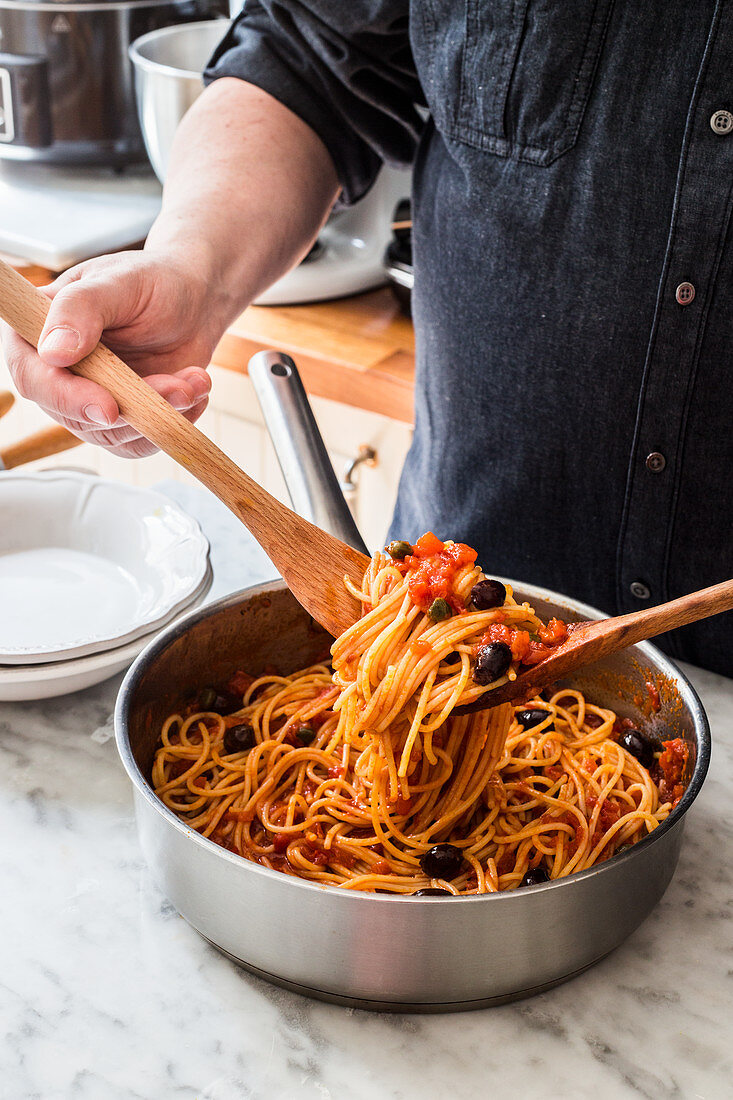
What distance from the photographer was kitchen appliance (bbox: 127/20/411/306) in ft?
8.27

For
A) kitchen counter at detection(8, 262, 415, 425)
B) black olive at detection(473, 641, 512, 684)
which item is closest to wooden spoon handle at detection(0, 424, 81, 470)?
kitchen counter at detection(8, 262, 415, 425)

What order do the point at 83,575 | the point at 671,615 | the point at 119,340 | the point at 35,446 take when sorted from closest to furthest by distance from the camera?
the point at 671,615
the point at 119,340
the point at 83,575
the point at 35,446

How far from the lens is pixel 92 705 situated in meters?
1.30

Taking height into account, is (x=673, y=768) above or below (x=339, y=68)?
below

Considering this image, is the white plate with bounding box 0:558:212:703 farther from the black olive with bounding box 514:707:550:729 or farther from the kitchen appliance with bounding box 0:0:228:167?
the kitchen appliance with bounding box 0:0:228:167

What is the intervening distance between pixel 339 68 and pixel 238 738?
37.8 inches

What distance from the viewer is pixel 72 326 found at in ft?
3.71

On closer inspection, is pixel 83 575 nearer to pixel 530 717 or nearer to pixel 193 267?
pixel 193 267

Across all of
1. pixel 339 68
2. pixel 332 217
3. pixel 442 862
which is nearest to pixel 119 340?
pixel 339 68

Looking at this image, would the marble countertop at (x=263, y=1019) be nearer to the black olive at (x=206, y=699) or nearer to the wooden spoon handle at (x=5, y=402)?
the black olive at (x=206, y=699)

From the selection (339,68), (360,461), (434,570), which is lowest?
(360,461)

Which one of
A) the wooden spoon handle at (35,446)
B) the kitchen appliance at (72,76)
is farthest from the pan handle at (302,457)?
the kitchen appliance at (72,76)

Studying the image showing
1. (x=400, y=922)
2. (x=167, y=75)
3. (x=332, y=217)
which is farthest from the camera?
(x=332, y=217)

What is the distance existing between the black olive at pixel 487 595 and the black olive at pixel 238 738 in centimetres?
32
